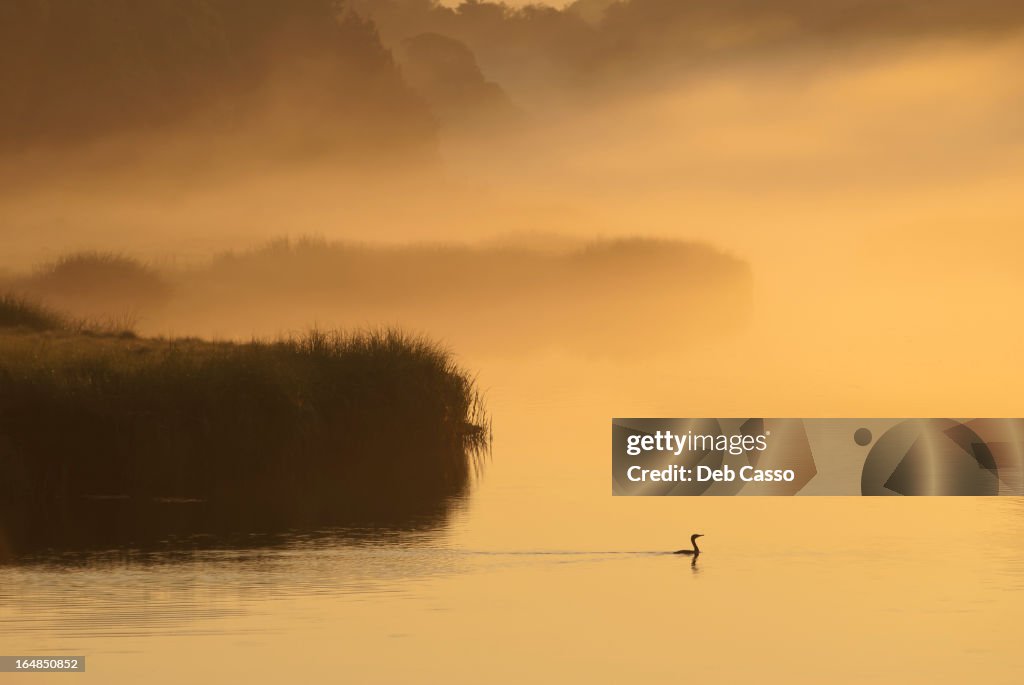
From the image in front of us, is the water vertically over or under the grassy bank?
under

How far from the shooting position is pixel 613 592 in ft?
58.7

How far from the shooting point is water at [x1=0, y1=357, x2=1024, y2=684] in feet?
46.7

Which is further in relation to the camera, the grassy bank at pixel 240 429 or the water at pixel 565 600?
the grassy bank at pixel 240 429

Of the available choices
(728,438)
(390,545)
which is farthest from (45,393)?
(728,438)

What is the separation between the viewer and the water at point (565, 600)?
1423 centimetres

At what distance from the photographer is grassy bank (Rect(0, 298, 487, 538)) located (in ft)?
83.2

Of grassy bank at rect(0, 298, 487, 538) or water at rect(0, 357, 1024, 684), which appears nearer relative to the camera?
water at rect(0, 357, 1024, 684)

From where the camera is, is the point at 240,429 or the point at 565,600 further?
the point at 240,429

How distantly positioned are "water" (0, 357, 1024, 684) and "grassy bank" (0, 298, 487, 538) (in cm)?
360

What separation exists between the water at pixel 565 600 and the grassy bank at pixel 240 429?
3603 millimetres

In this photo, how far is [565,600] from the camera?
17406 millimetres

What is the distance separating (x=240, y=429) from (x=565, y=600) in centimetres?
1160

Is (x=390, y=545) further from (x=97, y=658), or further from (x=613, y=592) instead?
(x=97, y=658)

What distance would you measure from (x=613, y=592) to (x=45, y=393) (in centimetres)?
→ 1311
